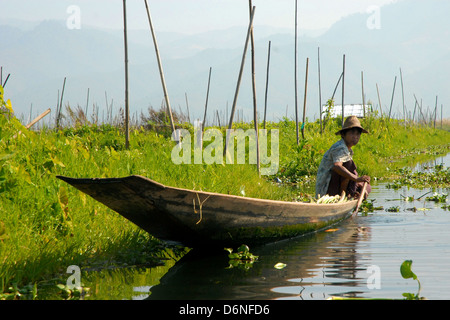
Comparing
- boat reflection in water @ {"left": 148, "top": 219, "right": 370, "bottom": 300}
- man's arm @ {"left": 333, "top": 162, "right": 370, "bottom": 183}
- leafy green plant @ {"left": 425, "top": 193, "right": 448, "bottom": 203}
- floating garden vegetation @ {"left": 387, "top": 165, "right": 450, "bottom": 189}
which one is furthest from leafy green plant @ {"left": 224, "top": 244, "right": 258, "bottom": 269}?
floating garden vegetation @ {"left": 387, "top": 165, "right": 450, "bottom": 189}

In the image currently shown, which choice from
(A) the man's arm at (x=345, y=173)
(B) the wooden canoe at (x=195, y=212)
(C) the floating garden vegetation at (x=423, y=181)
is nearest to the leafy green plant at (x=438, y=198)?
(C) the floating garden vegetation at (x=423, y=181)

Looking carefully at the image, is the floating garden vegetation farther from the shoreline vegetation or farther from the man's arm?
the man's arm

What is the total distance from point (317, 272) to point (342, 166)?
2199 millimetres

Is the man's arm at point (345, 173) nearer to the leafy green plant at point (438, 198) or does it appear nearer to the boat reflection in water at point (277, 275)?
the boat reflection in water at point (277, 275)

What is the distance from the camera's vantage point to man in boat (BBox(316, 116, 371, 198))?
19.6 feet

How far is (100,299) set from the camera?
3330mm

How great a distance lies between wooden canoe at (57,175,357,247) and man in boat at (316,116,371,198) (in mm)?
981

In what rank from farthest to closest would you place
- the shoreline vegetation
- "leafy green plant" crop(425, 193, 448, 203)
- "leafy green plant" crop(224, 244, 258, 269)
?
"leafy green plant" crop(425, 193, 448, 203), "leafy green plant" crop(224, 244, 258, 269), the shoreline vegetation

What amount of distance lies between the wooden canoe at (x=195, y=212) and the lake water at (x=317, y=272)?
20 centimetres

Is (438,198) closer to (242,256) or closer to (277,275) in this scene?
(242,256)

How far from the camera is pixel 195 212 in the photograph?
392cm

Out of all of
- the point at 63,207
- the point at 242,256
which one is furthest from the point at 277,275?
the point at 63,207
